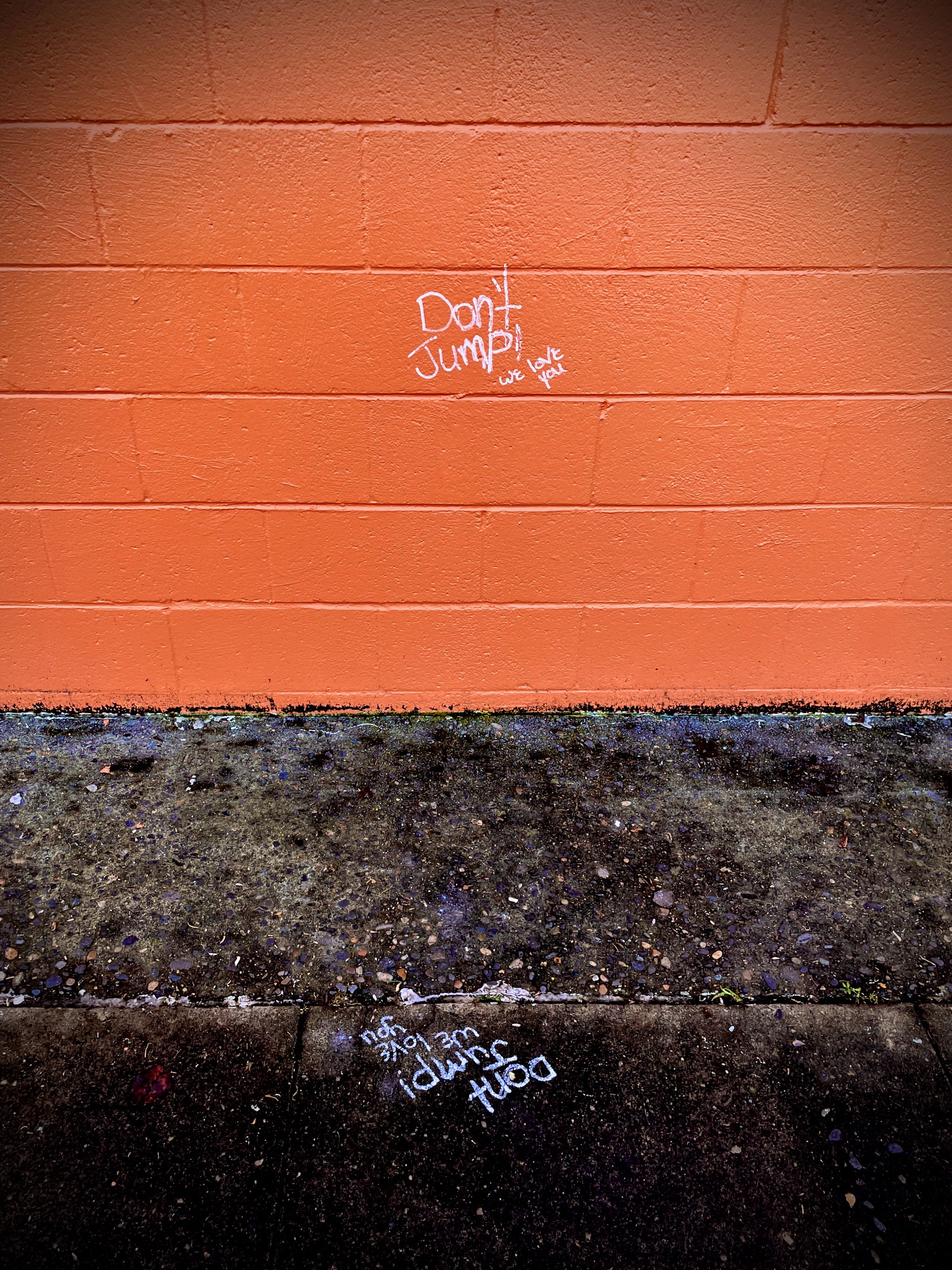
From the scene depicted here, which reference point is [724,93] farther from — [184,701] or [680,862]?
[184,701]

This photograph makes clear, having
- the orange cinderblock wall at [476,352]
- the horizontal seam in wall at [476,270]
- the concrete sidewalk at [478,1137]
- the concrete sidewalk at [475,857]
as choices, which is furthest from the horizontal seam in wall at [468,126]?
the concrete sidewalk at [478,1137]

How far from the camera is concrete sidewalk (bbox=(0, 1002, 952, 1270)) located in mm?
1518

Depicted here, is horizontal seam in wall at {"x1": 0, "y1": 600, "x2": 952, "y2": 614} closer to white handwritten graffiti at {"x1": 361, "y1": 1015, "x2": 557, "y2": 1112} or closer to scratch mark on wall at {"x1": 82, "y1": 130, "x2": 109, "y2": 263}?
scratch mark on wall at {"x1": 82, "y1": 130, "x2": 109, "y2": 263}

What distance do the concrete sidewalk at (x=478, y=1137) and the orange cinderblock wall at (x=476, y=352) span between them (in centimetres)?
142

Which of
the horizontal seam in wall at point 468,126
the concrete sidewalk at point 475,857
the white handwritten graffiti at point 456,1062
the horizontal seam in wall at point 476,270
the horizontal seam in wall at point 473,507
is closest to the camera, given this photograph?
the white handwritten graffiti at point 456,1062

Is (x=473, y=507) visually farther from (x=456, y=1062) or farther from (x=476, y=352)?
(x=456, y=1062)

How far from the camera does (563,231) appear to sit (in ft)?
7.69

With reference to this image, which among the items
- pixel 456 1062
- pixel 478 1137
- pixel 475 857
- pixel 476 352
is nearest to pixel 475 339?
pixel 476 352

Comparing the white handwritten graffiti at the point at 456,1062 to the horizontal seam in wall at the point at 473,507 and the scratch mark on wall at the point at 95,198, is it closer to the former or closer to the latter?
the horizontal seam in wall at the point at 473,507

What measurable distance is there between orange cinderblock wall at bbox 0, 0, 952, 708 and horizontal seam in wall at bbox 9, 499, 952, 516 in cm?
1

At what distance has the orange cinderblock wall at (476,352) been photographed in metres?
2.15

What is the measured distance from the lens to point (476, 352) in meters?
2.50

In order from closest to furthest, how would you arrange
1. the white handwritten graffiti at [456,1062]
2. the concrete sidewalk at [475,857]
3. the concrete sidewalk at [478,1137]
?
the concrete sidewalk at [478,1137] → the white handwritten graffiti at [456,1062] → the concrete sidewalk at [475,857]

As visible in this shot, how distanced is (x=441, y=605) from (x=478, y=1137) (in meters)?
1.77
